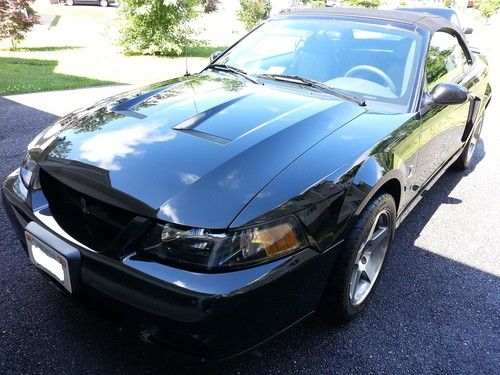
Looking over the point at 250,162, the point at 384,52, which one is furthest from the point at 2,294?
the point at 384,52

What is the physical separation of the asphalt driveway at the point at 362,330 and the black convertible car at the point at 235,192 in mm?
194

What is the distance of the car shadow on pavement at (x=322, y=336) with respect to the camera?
6.62ft

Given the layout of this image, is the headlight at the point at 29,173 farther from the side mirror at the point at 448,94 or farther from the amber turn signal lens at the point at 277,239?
the side mirror at the point at 448,94

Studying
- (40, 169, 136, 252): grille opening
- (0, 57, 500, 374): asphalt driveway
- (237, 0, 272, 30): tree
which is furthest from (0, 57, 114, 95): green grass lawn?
(237, 0, 272, 30): tree

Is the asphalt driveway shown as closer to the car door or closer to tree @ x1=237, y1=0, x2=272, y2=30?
the car door

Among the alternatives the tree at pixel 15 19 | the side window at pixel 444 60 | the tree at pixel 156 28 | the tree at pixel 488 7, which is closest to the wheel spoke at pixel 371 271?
the side window at pixel 444 60

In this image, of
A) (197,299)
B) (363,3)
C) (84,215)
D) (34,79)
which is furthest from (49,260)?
(363,3)

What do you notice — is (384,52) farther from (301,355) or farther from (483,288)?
(301,355)

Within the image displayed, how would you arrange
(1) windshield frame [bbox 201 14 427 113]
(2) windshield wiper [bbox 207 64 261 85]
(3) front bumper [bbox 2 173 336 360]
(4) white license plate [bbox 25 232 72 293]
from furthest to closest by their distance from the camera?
(2) windshield wiper [bbox 207 64 261 85]
(1) windshield frame [bbox 201 14 427 113]
(4) white license plate [bbox 25 232 72 293]
(3) front bumper [bbox 2 173 336 360]

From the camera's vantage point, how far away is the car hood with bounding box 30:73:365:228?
168 cm

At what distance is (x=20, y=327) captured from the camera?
2184mm

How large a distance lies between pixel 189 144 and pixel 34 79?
7.82 metres

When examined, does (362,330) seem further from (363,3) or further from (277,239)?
(363,3)

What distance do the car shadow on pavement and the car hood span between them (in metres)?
0.63
